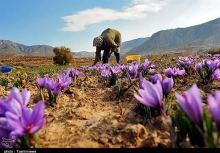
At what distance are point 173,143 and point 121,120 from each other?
2.45 ft

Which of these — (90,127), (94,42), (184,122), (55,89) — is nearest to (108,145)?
(90,127)

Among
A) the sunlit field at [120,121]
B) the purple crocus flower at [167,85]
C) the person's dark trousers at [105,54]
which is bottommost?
the sunlit field at [120,121]

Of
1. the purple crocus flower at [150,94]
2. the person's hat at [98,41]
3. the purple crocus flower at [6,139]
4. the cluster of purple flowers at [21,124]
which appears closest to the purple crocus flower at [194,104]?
the purple crocus flower at [150,94]

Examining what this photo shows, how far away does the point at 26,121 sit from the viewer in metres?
1.09

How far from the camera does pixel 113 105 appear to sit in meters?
2.57

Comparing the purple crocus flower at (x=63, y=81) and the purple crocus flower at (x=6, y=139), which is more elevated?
the purple crocus flower at (x=63, y=81)

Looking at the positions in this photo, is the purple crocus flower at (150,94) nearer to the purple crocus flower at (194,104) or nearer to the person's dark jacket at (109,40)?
the purple crocus flower at (194,104)

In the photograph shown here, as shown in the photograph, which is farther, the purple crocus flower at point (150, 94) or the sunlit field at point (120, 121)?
the purple crocus flower at point (150, 94)

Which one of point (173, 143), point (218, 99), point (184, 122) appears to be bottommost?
point (173, 143)

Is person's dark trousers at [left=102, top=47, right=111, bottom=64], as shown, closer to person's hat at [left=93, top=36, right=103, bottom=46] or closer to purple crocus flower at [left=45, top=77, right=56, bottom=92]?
person's hat at [left=93, top=36, right=103, bottom=46]

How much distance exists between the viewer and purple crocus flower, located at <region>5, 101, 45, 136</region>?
1041mm

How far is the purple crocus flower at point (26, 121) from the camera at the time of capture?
104cm

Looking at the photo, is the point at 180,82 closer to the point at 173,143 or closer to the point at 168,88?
the point at 168,88

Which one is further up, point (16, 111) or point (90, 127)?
point (16, 111)
